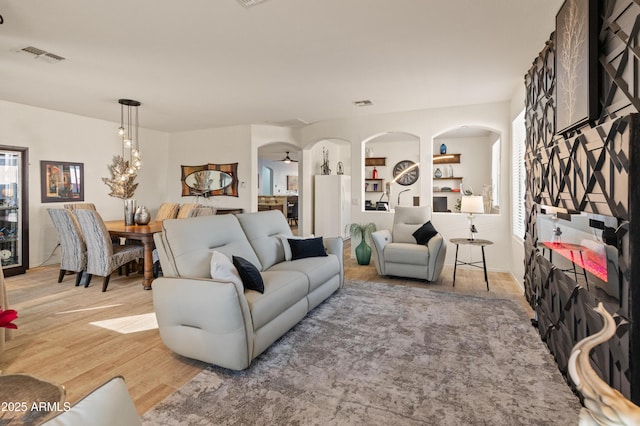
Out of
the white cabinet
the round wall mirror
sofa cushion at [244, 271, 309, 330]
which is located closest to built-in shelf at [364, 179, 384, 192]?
the white cabinet

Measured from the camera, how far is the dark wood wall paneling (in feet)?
4.50

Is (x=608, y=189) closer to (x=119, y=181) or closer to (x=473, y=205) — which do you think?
(x=473, y=205)

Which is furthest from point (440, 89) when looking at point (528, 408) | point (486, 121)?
point (528, 408)

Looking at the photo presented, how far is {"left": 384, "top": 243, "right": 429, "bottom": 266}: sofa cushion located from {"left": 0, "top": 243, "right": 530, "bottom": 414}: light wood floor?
29cm

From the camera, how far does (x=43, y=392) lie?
1146 mm

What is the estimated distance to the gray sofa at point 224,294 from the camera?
2176 mm

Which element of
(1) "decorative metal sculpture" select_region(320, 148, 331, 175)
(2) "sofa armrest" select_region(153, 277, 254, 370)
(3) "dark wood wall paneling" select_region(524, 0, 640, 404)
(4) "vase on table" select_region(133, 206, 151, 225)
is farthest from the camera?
(1) "decorative metal sculpture" select_region(320, 148, 331, 175)

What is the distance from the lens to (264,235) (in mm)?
3611

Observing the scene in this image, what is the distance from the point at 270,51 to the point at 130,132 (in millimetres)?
4725

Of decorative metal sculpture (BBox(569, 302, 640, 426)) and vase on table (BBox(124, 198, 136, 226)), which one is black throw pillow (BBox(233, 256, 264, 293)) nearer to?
decorative metal sculpture (BBox(569, 302, 640, 426))

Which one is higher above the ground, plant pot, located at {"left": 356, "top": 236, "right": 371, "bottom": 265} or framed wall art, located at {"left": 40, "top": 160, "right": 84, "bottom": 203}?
framed wall art, located at {"left": 40, "top": 160, "right": 84, "bottom": 203}

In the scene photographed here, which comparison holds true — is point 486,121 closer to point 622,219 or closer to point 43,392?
point 622,219

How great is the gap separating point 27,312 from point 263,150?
7197 mm

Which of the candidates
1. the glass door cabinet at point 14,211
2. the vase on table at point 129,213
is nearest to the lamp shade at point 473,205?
the vase on table at point 129,213
